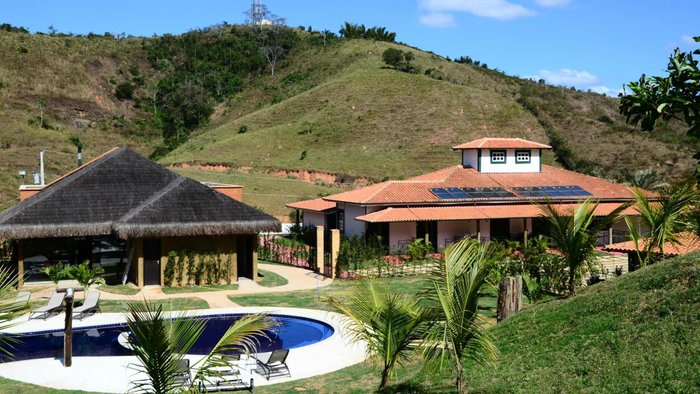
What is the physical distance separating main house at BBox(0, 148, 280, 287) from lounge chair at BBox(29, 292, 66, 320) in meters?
3.33

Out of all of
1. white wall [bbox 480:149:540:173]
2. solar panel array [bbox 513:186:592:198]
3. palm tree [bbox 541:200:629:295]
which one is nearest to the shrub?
white wall [bbox 480:149:540:173]

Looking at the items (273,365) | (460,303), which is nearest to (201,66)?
(273,365)

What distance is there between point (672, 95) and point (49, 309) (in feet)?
52.7

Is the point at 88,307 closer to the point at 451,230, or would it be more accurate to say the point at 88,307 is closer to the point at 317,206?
the point at 451,230

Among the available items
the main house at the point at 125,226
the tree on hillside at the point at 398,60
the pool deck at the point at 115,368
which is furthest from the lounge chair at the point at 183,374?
the tree on hillside at the point at 398,60

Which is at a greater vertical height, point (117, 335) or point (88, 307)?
point (88, 307)

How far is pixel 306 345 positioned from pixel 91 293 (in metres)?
7.13

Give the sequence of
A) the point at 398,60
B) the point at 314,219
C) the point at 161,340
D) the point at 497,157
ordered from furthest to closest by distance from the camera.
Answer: the point at 398,60, the point at 497,157, the point at 314,219, the point at 161,340

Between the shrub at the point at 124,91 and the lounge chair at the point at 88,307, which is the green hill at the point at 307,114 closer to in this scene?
the shrub at the point at 124,91

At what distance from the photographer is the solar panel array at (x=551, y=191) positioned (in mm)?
33938

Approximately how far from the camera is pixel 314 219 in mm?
36000

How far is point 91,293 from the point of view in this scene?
19.2m

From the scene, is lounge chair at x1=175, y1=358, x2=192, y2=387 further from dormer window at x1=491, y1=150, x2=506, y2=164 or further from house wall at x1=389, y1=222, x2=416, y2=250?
dormer window at x1=491, y1=150, x2=506, y2=164

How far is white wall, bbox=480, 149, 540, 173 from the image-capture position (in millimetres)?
36688
